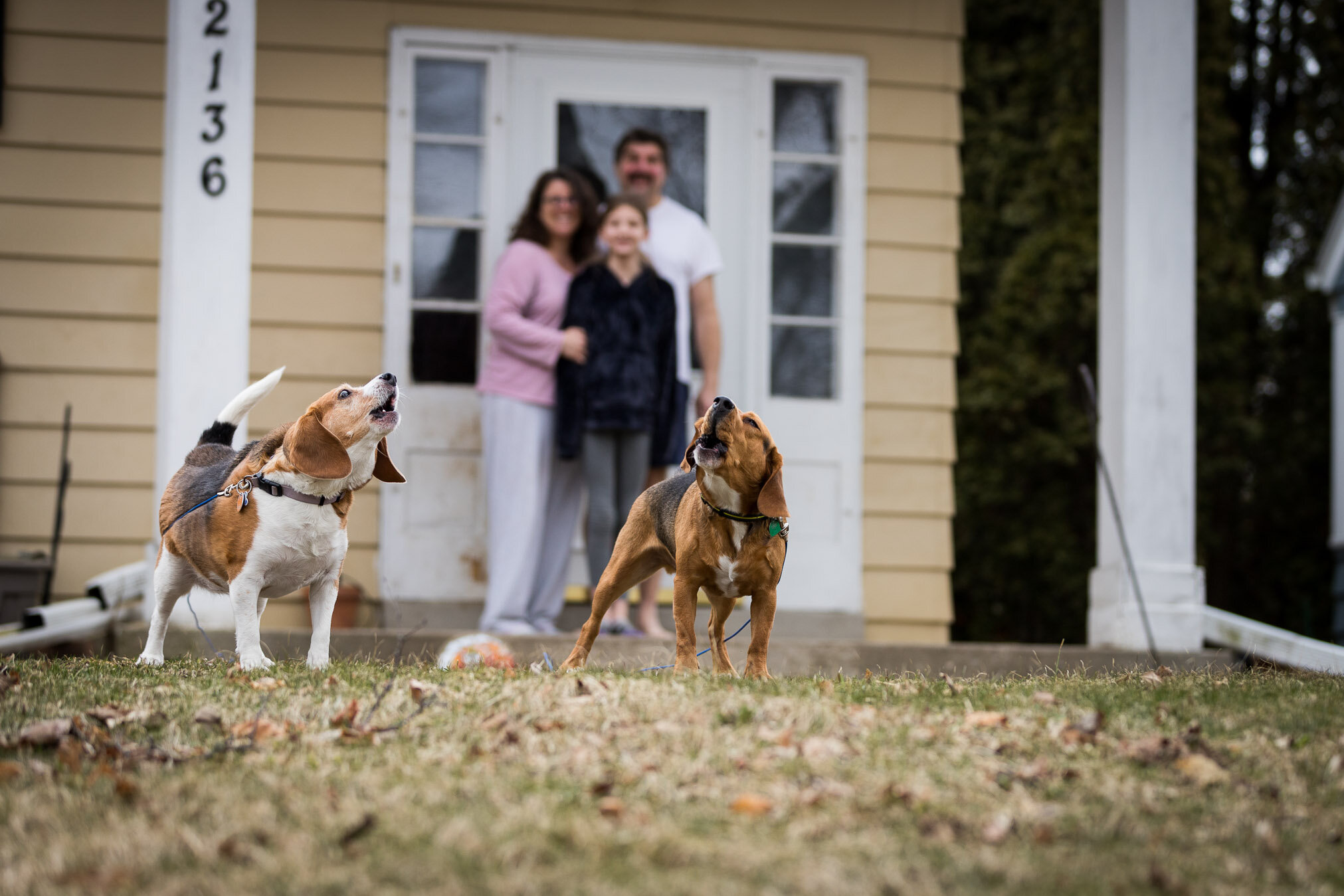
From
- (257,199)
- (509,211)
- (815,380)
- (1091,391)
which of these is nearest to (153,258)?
(257,199)

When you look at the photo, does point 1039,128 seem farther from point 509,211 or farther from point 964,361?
point 509,211

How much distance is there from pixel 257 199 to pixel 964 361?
11453mm

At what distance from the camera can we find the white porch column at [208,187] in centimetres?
650

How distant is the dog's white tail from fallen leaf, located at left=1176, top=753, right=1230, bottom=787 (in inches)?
120

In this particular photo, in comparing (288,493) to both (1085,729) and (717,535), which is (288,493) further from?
(1085,729)

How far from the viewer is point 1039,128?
55.1 ft

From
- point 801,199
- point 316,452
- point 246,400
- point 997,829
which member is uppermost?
point 801,199

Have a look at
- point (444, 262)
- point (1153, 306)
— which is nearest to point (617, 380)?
point (444, 262)

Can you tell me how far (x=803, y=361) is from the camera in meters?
8.19

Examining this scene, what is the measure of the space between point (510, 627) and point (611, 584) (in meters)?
2.61

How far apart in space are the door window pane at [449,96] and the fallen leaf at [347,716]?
5.07m

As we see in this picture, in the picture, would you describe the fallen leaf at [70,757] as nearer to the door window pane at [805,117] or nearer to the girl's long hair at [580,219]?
the girl's long hair at [580,219]

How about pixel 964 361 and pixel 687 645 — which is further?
pixel 964 361

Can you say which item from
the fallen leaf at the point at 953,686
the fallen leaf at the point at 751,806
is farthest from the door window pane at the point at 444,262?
the fallen leaf at the point at 751,806
